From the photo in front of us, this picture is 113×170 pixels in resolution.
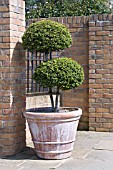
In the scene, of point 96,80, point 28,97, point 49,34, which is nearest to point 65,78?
point 49,34

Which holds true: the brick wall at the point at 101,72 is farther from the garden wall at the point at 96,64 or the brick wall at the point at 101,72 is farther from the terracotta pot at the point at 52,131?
the terracotta pot at the point at 52,131

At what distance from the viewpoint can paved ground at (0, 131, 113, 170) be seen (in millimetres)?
4906

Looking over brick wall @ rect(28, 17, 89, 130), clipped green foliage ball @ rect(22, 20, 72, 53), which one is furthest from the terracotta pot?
brick wall @ rect(28, 17, 89, 130)

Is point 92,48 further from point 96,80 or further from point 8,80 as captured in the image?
point 8,80

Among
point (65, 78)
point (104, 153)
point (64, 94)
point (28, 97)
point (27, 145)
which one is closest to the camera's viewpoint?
point (65, 78)

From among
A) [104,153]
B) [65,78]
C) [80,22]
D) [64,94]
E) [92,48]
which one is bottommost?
[104,153]

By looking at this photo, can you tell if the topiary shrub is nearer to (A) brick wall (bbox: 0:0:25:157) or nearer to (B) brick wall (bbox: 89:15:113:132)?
(A) brick wall (bbox: 0:0:25:157)

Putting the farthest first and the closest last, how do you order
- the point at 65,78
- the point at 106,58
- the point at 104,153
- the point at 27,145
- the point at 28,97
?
the point at 106,58 < the point at 28,97 < the point at 27,145 < the point at 104,153 < the point at 65,78

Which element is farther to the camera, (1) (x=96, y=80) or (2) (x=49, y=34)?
(1) (x=96, y=80)

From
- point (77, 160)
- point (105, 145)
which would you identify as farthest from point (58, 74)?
point (105, 145)

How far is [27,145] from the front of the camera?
6016mm

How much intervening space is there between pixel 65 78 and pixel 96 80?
207cm

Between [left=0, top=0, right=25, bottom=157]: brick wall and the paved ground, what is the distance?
0.92 ft

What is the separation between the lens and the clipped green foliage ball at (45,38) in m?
Result: 5.23
